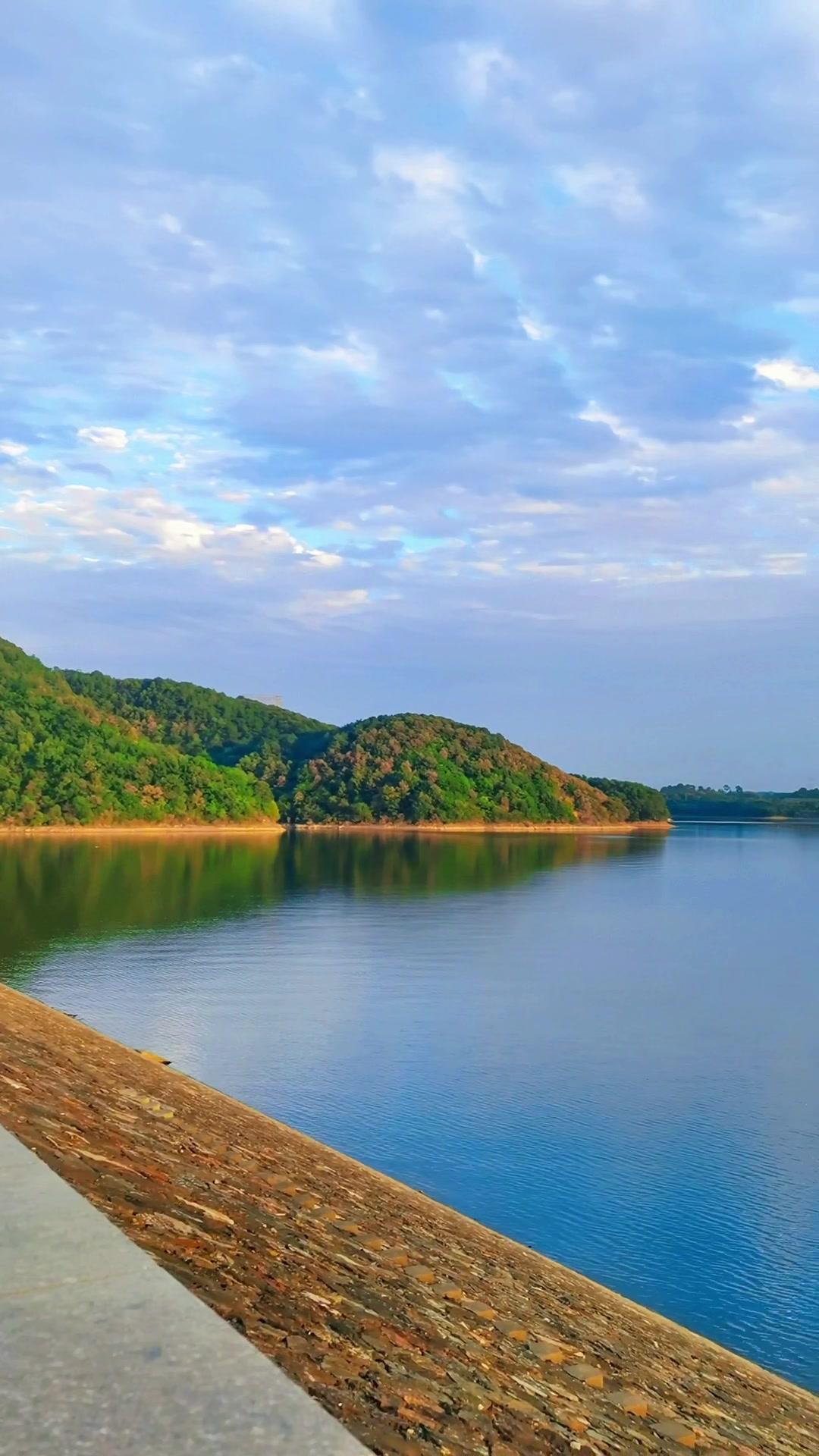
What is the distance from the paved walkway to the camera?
2475 mm

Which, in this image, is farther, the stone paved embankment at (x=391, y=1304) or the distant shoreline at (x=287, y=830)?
the distant shoreline at (x=287, y=830)

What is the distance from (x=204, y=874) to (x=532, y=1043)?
38989mm

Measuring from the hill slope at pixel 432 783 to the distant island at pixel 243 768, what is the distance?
18 cm

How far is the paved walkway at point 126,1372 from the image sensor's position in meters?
2.47

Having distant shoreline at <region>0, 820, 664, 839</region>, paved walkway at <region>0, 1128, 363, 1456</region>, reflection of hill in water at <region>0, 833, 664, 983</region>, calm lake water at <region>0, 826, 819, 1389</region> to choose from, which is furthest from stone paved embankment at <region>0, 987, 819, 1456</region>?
distant shoreline at <region>0, 820, 664, 839</region>

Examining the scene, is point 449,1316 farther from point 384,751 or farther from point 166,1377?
point 384,751

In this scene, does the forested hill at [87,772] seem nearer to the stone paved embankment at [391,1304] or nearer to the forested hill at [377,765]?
the forested hill at [377,765]

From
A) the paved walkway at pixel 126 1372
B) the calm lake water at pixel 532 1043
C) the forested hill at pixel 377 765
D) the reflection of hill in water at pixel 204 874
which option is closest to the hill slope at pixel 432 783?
the forested hill at pixel 377 765

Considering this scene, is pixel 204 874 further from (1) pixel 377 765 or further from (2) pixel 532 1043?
(1) pixel 377 765

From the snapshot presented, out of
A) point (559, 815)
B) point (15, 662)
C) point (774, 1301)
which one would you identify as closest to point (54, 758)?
point (15, 662)

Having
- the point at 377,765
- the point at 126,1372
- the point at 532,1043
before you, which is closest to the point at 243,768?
the point at 377,765

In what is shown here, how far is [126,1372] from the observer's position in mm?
2752

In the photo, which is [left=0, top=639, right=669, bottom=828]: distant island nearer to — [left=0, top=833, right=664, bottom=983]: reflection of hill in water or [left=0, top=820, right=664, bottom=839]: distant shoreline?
[left=0, top=820, right=664, bottom=839]: distant shoreline

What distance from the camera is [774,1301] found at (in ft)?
31.7
